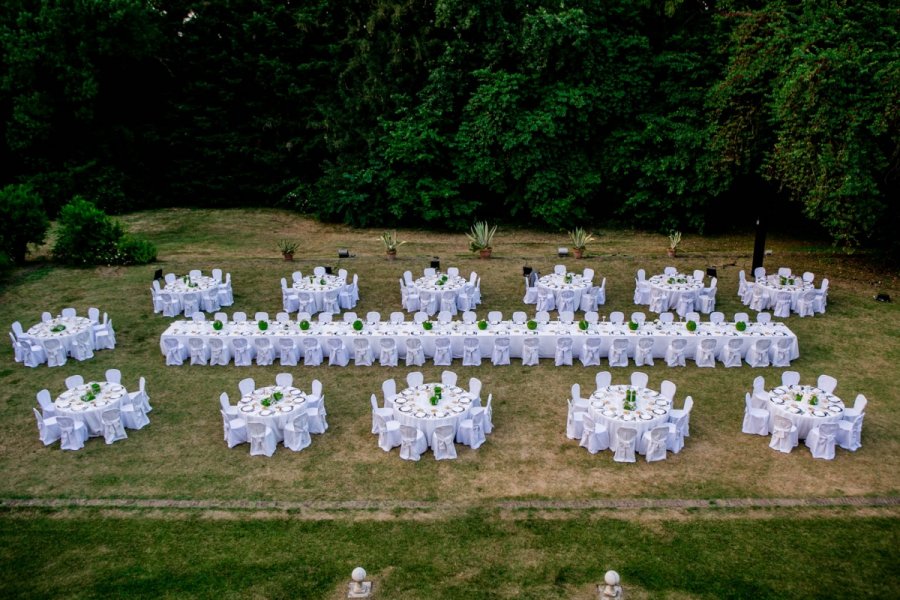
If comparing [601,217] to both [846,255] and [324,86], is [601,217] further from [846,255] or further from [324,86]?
[324,86]

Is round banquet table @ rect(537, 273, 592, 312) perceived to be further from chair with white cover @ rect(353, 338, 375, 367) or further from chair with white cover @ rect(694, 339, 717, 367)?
chair with white cover @ rect(353, 338, 375, 367)

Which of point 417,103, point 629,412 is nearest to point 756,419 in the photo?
point 629,412

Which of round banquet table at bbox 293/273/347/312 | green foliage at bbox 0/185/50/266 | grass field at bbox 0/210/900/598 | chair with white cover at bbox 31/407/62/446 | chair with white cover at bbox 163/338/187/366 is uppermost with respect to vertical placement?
green foliage at bbox 0/185/50/266

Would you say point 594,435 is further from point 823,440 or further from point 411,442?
point 823,440

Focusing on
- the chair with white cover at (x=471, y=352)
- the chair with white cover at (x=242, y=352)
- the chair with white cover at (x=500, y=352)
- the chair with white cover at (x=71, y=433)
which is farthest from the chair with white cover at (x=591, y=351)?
the chair with white cover at (x=71, y=433)

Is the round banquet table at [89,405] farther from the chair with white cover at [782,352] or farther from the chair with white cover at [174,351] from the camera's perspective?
the chair with white cover at [782,352]

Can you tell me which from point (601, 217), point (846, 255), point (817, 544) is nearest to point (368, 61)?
point (601, 217)

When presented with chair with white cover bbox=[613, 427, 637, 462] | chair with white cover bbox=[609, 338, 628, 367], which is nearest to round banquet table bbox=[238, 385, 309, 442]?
chair with white cover bbox=[613, 427, 637, 462]
